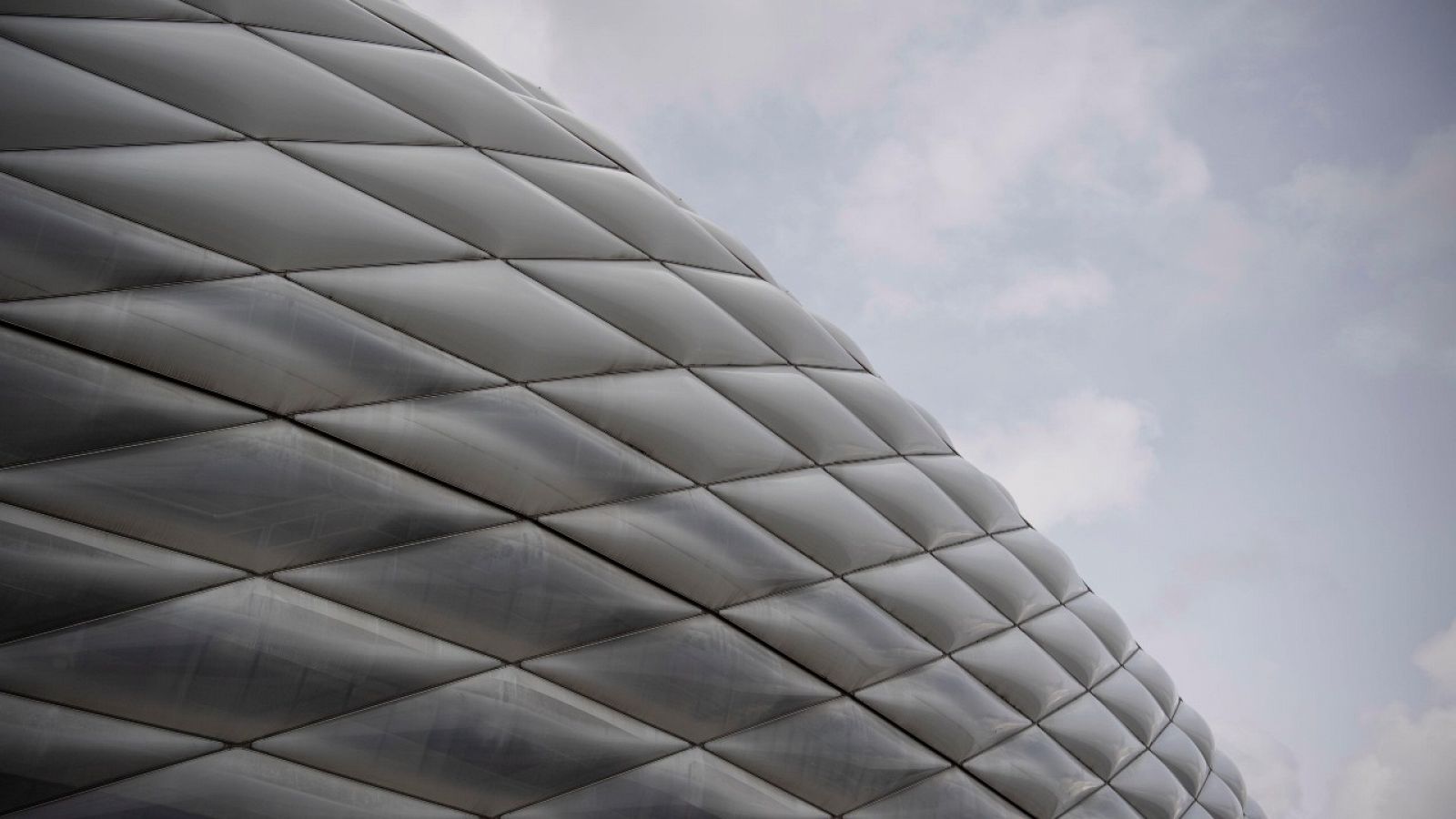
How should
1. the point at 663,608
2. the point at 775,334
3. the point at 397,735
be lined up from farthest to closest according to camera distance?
the point at 775,334
the point at 663,608
the point at 397,735

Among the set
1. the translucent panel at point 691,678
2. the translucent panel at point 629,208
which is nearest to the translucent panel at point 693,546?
the translucent panel at point 691,678

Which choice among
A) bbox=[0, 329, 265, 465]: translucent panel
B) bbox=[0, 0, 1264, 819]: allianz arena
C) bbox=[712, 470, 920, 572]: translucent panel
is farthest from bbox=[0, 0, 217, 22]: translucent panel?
bbox=[712, 470, 920, 572]: translucent panel

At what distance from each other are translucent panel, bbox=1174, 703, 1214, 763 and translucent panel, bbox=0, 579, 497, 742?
9450 millimetres

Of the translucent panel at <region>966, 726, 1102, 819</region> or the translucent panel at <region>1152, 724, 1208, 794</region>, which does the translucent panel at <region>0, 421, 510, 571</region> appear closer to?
the translucent panel at <region>966, 726, 1102, 819</region>

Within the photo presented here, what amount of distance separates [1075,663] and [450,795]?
6.61 metres

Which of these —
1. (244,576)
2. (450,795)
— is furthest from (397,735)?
(244,576)

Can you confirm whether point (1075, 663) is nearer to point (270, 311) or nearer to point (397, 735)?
point (397, 735)

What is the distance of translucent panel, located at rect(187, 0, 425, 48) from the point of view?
6590 millimetres

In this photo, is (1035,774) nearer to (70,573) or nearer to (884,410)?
(884,410)

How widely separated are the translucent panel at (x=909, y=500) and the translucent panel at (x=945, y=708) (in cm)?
129

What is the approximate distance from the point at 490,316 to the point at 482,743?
2.72m

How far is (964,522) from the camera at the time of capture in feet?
30.1

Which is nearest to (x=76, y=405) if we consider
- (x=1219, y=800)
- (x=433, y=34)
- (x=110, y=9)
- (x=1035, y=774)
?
(x=110, y=9)

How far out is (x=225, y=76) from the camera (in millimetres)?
6059
